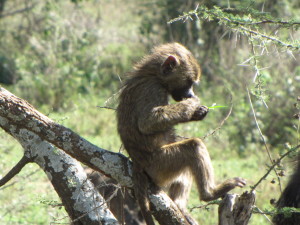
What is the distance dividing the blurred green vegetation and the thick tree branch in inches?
129

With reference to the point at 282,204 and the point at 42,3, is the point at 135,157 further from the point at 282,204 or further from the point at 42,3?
the point at 42,3

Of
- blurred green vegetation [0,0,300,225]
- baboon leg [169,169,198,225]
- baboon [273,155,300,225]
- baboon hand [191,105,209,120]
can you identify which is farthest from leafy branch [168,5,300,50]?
blurred green vegetation [0,0,300,225]

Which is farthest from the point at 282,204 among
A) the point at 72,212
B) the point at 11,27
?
the point at 11,27

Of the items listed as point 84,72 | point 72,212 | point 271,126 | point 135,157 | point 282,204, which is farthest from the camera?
point 84,72

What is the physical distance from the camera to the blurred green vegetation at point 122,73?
9375mm

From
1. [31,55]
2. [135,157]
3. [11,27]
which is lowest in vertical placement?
[135,157]

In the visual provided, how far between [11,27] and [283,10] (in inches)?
258

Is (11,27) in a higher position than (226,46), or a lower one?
higher

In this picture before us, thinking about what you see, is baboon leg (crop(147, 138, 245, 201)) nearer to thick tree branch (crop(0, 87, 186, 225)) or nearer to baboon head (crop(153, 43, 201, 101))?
thick tree branch (crop(0, 87, 186, 225))

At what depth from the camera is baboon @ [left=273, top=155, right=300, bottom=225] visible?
204 inches

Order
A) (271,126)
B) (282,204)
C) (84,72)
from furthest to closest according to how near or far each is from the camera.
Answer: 1. (84,72)
2. (271,126)
3. (282,204)

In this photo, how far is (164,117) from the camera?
4.39 metres

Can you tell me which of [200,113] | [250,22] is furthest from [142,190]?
[250,22]

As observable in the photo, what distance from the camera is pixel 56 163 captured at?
13.4 ft
